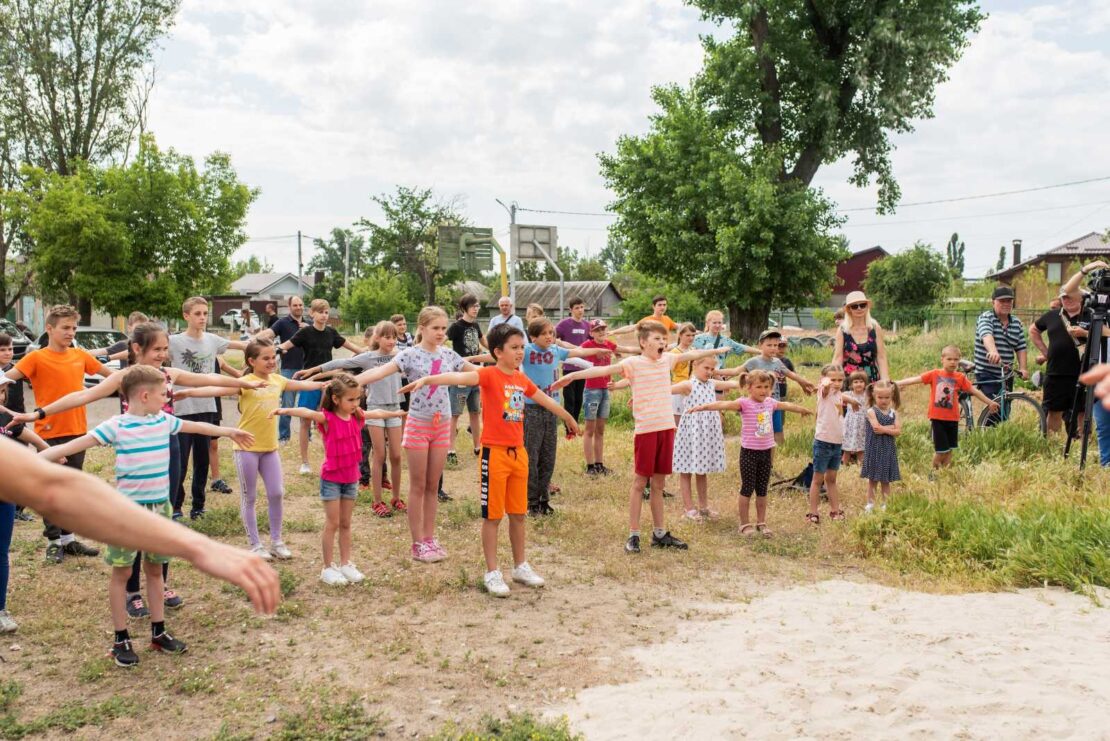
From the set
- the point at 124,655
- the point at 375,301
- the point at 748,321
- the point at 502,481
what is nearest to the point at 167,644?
the point at 124,655

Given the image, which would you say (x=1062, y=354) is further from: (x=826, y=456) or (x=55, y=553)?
(x=55, y=553)

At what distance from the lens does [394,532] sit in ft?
26.6

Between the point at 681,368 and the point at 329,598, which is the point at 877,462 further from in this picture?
the point at 329,598

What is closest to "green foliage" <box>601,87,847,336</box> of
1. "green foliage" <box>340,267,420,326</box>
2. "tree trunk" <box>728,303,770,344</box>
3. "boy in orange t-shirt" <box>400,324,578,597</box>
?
"tree trunk" <box>728,303,770,344</box>

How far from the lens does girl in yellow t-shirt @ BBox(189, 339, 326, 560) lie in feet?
22.5

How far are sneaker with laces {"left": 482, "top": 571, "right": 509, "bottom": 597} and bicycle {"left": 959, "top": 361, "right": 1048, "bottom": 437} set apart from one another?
6.86 m

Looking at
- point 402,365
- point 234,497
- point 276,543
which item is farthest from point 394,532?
point 234,497

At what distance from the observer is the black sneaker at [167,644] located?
5.20 meters

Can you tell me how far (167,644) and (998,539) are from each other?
615cm

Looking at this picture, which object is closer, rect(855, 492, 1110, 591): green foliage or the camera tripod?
rect(855, 492, 1110, 591): green foliage

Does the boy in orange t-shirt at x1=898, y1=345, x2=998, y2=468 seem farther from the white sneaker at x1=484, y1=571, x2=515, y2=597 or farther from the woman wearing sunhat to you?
the white sneaker at x1=484, y1=571, x2=515, y2=597

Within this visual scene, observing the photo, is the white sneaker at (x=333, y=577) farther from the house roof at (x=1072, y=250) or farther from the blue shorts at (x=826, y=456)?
the house roof at (x=1072, y=250)

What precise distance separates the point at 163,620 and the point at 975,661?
15.7ft

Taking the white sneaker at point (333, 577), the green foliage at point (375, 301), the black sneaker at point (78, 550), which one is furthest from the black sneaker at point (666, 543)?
the green foliage at point (375, 301)
